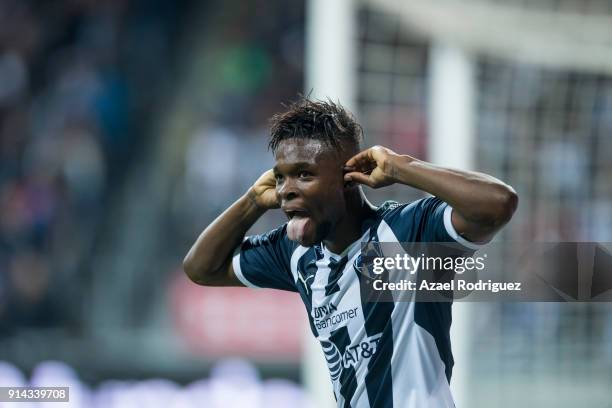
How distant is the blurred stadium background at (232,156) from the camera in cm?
652

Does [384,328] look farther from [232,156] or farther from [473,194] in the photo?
[232,156]

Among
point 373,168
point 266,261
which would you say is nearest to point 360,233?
point 373,168

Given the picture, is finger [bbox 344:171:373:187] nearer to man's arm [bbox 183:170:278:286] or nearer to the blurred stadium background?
man's arm [bbox 183:170:278:286]

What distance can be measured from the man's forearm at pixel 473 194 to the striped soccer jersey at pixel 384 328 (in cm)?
9

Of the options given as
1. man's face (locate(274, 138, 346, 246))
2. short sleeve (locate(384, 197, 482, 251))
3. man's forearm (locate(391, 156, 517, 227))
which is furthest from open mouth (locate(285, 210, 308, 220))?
man's forearm (locate(391, 156, 517, 227))

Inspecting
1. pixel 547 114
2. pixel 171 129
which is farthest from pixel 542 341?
pixel 171 129

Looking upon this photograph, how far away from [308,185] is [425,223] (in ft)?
1.18

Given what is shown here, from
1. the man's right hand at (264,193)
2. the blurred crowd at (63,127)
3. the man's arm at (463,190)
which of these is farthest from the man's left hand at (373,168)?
the blurred crowd at (63,127)

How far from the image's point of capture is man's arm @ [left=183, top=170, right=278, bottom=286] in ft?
11.1

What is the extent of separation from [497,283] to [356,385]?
0.98 metres

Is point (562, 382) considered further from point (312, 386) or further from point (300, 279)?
point (300, 279)

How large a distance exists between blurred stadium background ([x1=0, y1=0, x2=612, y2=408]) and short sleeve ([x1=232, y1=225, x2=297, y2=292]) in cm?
291

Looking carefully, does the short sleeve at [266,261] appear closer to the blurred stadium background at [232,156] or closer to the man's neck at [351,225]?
the man's neck at [351,225]

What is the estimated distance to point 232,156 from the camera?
32.0 ft
